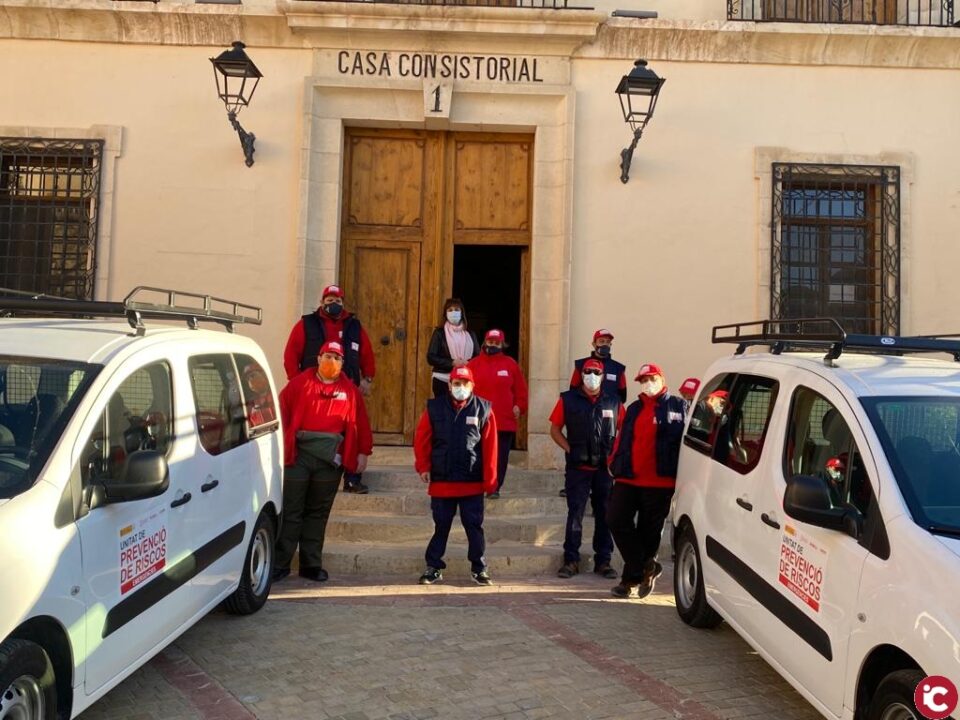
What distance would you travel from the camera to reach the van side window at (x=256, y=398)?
5.19m

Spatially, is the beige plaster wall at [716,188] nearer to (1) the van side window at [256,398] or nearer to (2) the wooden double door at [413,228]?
(2) the wooden double door at [413,228]

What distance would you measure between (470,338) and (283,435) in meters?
2.57

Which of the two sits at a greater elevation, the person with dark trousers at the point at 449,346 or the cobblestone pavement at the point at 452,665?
the person with dark trousers at the point at 449,346

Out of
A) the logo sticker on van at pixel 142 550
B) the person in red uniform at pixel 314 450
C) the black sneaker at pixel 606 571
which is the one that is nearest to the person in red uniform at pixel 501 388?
the black sneaker at pixel 606 571

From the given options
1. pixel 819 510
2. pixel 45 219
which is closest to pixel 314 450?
pixel 819 510

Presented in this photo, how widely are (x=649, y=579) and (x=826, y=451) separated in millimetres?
2470

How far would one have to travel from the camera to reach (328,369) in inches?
236

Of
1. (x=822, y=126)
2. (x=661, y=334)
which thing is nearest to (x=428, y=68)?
(x=661, y=334)

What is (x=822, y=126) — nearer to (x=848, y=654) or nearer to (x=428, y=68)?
(x=428, y=68)

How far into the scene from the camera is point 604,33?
8.88 meters

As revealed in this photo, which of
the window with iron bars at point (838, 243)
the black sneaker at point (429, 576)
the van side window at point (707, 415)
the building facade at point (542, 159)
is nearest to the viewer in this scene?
the van side window at point (707, 415)

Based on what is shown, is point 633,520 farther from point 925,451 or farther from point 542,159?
point 542,159

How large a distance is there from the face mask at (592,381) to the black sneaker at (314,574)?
2.47 meters

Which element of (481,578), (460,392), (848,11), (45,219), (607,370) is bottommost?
(481,578)
